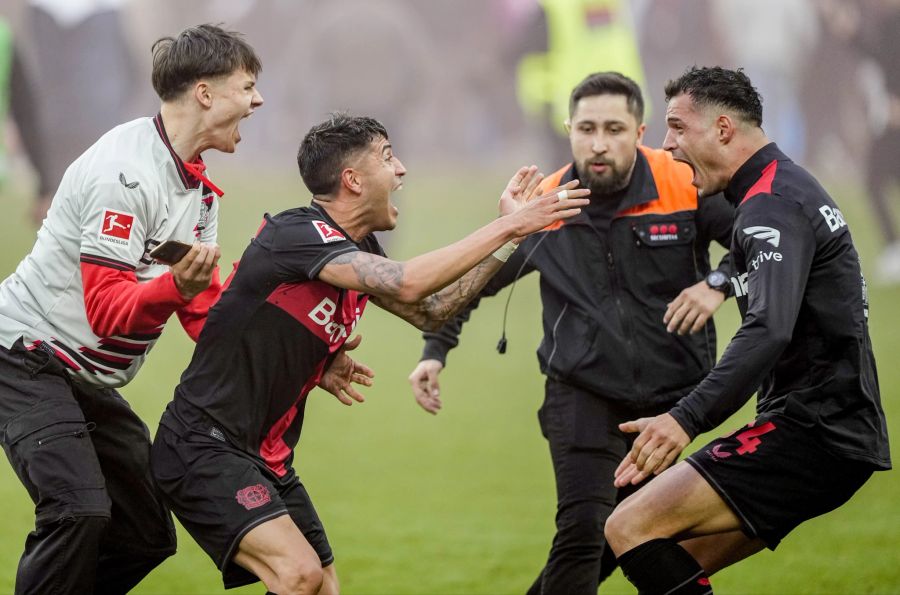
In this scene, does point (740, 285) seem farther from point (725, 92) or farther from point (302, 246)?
point (302, 246)

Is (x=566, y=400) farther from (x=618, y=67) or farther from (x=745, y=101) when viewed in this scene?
(x=618, y=67)

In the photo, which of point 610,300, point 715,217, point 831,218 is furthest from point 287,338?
point 715,217

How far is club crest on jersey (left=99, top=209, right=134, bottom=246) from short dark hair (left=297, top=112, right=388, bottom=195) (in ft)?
2.36

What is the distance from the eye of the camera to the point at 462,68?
16.8 metres

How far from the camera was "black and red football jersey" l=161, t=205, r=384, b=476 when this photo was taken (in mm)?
4344

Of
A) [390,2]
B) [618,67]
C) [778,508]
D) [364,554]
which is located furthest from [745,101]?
[390,2]

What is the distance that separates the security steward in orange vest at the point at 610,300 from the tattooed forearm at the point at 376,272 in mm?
1518

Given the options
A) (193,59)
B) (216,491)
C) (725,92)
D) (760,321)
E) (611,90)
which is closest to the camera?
(760,321)

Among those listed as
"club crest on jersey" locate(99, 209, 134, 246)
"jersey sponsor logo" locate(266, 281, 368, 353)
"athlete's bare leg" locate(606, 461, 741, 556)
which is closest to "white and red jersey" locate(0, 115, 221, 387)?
"club crest on jersey" locate(99, 209, 134, 246)

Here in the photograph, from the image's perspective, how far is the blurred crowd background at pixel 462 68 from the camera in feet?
53.8

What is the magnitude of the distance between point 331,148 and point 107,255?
3.10ft

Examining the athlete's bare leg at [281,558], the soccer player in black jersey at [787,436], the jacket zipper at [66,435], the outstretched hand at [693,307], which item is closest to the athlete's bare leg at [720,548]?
the soccer player in black jersey at [787,436]

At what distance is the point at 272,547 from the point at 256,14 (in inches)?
541

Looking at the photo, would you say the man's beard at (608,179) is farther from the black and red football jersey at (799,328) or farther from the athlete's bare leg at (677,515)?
the athlete's bare leg at (677,515)
